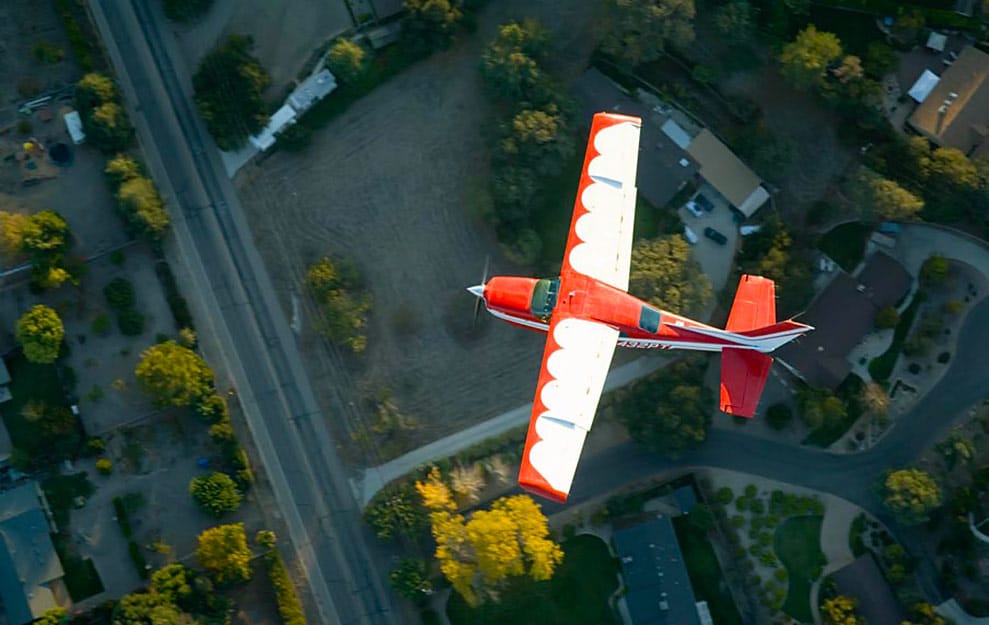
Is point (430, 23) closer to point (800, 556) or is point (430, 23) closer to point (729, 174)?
point (729, 174)

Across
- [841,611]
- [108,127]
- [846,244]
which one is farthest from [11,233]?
[841,611]

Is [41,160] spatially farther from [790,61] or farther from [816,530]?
[816,530]

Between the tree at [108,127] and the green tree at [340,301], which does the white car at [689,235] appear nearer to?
the green tree at [340,301]

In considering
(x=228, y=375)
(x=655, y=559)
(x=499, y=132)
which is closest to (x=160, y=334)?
(x=228, y=375)

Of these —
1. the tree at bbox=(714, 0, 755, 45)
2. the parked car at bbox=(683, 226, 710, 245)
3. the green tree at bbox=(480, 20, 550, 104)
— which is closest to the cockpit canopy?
the parked car at bbox=(683, 226, 710, 245)

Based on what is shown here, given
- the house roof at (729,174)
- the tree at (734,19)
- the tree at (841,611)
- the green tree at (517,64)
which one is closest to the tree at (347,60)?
the green tree at (517,64)

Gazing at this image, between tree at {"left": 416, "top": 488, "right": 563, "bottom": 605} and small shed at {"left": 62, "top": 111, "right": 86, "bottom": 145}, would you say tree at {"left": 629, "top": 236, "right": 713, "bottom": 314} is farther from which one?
small shed at {"left": 62, "top": 111, "right": 86, "bottom": 145}
